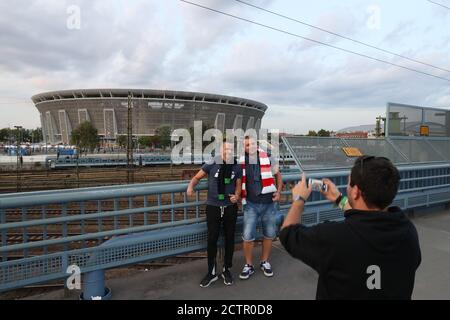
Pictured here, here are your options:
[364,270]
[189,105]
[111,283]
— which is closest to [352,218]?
[364,270]

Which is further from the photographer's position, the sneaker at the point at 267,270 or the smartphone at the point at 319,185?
the sneaker at the point at 267,270

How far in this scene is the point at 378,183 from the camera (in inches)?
61.5

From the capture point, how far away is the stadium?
4333 inches

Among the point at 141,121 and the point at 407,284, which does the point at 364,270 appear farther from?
the point at 141,121

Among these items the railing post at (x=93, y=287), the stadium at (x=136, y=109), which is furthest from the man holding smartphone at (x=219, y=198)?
the stadium at (x=136, y=109)

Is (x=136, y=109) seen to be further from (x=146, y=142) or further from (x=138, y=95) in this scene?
(x=146, y=142)

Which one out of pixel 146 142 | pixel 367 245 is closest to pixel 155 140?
pixel 146 142

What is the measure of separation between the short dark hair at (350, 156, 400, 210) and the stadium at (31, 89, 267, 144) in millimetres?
110575

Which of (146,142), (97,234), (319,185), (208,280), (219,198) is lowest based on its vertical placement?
(208,280)

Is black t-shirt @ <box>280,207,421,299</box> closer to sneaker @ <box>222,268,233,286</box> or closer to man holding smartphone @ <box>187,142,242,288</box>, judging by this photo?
man holding smartphone @ <box>187,142,242,288</box>

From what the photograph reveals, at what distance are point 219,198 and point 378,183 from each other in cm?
253

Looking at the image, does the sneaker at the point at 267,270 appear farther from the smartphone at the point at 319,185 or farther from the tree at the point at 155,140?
the tree at the point at 155,140

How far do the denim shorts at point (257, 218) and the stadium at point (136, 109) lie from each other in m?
108

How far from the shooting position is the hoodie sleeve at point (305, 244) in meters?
1.55
